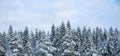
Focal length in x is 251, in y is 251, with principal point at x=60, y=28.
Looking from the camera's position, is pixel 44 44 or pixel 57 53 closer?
pixel 44 44

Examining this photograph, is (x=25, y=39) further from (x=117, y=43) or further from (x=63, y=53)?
(x=117, y=43)

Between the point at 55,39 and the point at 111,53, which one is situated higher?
the point at 55,39

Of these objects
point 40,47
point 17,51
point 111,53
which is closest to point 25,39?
point 17,51

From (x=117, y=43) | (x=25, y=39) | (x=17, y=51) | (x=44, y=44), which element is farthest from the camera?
(x=117, y=43)

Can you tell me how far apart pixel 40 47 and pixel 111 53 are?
20.2 metres

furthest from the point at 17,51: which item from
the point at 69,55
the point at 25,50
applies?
the point at 69,55

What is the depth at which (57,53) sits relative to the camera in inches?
1810

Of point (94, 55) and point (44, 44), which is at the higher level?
point (44, 44)

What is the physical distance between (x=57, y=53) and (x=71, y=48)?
5509 mm

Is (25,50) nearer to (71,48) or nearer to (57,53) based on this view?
(57,53)

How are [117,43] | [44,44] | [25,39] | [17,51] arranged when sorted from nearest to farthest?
1. [44,44]
2. [17,51]
3. [25,39]
4. [117,43]

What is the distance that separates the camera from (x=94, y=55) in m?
46.5

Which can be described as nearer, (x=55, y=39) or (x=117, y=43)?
(x=55, y=39)

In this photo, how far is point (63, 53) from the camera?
41.0 metres
